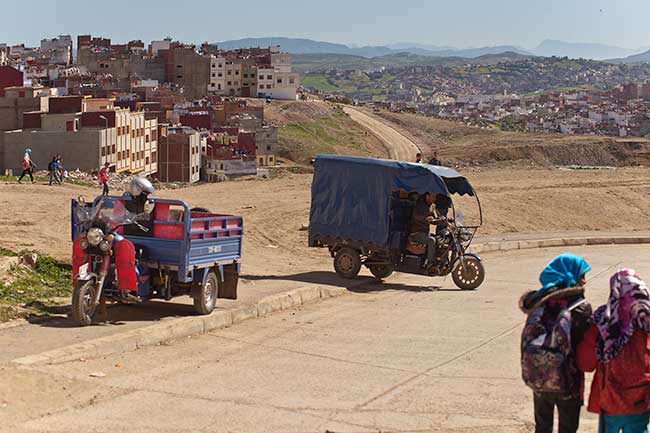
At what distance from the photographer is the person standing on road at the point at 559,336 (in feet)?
21.7

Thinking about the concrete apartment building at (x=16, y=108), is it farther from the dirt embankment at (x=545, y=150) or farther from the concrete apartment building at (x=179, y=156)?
the dirt embankment at (x=545, y=150)

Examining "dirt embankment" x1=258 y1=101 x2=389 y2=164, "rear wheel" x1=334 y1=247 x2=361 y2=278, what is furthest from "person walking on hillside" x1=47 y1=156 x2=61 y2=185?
"dirt embankment" x1=258 y1=101 x2=389 y2=164

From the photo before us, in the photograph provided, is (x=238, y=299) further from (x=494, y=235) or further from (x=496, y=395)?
(x=494, y=235)

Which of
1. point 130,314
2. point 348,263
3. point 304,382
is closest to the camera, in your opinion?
point 304,382

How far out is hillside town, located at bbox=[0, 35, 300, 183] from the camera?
5725 cm

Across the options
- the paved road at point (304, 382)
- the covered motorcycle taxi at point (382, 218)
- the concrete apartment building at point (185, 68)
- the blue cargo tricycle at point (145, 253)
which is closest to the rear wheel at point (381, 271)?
the covered motorcycle taxi at point (382, 218)

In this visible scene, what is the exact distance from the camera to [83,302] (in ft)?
41.4

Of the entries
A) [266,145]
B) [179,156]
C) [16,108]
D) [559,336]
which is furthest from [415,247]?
[266,145]

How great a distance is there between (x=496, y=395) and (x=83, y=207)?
585cm

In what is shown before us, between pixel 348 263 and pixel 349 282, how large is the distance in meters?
0.47

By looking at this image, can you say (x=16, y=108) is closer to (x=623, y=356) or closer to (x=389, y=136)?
(x=389, y=136)

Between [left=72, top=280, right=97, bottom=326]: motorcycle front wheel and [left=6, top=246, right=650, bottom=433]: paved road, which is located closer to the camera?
[left=6, top=246, right=650, bottom=433]: paved road

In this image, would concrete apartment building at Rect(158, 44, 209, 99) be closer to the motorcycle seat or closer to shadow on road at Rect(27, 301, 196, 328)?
the motorcycle seat

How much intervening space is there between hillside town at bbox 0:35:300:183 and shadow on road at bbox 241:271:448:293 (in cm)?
2999
